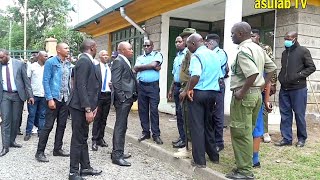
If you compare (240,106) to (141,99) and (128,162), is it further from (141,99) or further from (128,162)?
(141,99)

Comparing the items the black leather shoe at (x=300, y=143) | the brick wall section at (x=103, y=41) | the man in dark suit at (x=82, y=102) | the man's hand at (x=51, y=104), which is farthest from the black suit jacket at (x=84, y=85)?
the brick wall section at (x=103, y=41)

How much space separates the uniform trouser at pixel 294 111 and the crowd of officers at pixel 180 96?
0.43ft

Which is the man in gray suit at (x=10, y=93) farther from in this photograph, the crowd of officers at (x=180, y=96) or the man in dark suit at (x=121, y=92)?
the man in dark suit at (x=121, y=92)

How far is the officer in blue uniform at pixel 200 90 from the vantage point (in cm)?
491

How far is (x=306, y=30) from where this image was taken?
8.41 metres

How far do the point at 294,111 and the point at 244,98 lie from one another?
7.08 ft

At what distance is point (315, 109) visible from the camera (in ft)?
29.1

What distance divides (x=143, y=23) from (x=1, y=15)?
4882 cm

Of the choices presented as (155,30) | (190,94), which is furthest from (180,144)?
(155,30)

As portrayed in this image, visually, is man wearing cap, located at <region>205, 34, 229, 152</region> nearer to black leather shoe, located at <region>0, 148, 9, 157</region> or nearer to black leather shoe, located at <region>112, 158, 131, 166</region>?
black leather shoe, located at <region>112, 158, 131, 166</region>

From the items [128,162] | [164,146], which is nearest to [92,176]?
[128,162]

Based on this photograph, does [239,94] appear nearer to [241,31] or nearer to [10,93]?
[241,31]

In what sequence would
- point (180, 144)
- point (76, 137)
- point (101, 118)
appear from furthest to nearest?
point (101, 118) < point (180, 144) < point (76, 137)

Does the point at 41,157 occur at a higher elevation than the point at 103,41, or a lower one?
lower
